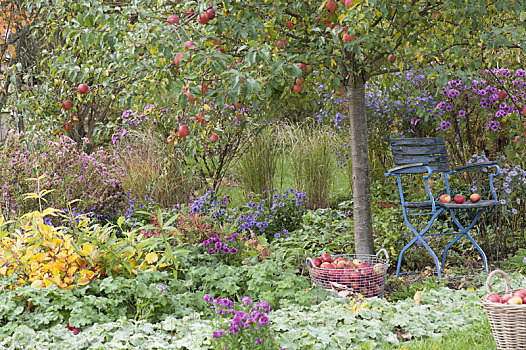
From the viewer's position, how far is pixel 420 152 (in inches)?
175

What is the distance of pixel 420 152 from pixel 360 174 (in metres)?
0.95

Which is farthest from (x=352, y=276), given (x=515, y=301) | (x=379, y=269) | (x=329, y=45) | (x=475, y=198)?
(x=329, y=45)

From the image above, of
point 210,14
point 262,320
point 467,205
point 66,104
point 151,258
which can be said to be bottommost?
point 262,320

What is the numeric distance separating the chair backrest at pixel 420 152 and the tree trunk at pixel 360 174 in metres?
0.75

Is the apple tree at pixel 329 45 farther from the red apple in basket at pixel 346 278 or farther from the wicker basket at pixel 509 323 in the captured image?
the wicker basket at pixel 509 323

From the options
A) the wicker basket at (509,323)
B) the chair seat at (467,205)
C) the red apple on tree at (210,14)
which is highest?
the red apple on tree at (210,14)

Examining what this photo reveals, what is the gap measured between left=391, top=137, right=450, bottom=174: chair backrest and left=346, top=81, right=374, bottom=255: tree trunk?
29.4 inches

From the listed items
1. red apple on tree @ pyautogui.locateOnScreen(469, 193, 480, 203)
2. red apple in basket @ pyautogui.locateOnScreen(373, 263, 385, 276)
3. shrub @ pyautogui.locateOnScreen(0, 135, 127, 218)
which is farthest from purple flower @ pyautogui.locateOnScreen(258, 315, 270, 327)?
shrub @ pyautogui.locateOnScreen(0, 135, 127, 218)

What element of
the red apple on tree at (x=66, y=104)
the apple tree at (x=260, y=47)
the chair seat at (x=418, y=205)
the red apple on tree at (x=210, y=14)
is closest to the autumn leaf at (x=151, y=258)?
the apple tree at (x=260, y=47)

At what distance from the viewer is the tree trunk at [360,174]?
3.75 m

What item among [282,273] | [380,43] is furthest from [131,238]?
[380,43]

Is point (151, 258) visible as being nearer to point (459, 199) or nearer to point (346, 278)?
point (346, 278)

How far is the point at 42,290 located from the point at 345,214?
3.03 metres

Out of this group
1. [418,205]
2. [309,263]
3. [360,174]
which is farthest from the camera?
[418,205]
